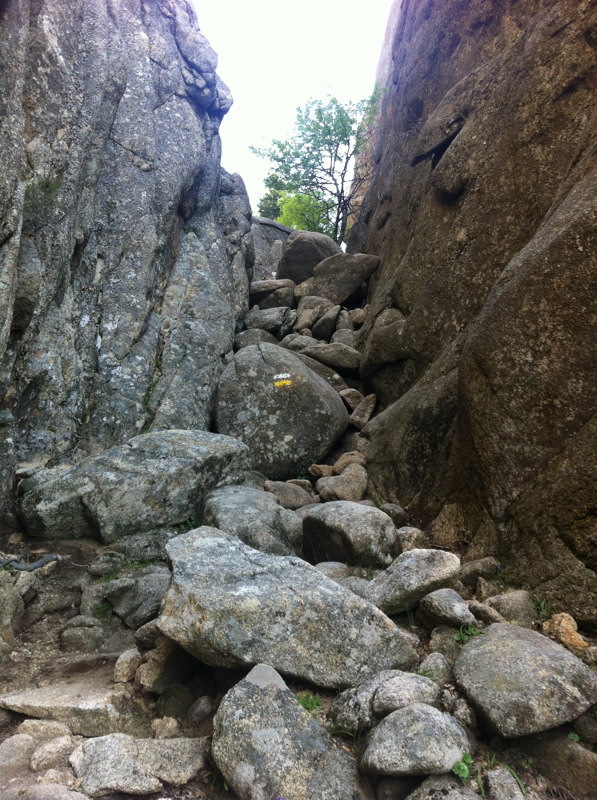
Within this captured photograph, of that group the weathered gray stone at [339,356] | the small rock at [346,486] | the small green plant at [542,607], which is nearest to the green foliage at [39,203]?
the small rock at [346,486]

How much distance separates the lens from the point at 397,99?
20578mm

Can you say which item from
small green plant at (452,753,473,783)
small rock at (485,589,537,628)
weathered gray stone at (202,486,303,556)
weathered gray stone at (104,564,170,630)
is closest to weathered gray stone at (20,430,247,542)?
weathered gray stone at (202,486,303,556)

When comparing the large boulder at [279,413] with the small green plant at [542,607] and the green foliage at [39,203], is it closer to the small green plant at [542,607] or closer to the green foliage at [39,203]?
the green foliage at [39,203]

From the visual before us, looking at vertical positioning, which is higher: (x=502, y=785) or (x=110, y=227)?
(x=110, y=227)

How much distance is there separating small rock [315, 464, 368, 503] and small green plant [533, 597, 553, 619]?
146 inches

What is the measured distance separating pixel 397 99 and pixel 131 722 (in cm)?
2128

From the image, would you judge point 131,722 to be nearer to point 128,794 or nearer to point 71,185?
point 128,794

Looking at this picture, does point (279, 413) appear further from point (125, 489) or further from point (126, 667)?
point (126, 667)

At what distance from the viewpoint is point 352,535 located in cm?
675

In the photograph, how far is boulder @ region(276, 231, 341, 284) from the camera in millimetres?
20547

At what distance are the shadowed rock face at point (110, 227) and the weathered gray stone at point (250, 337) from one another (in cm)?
77

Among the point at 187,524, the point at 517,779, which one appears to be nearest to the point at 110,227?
the point at 187,524

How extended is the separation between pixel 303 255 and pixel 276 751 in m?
18.4

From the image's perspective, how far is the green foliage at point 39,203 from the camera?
8.16 metres
